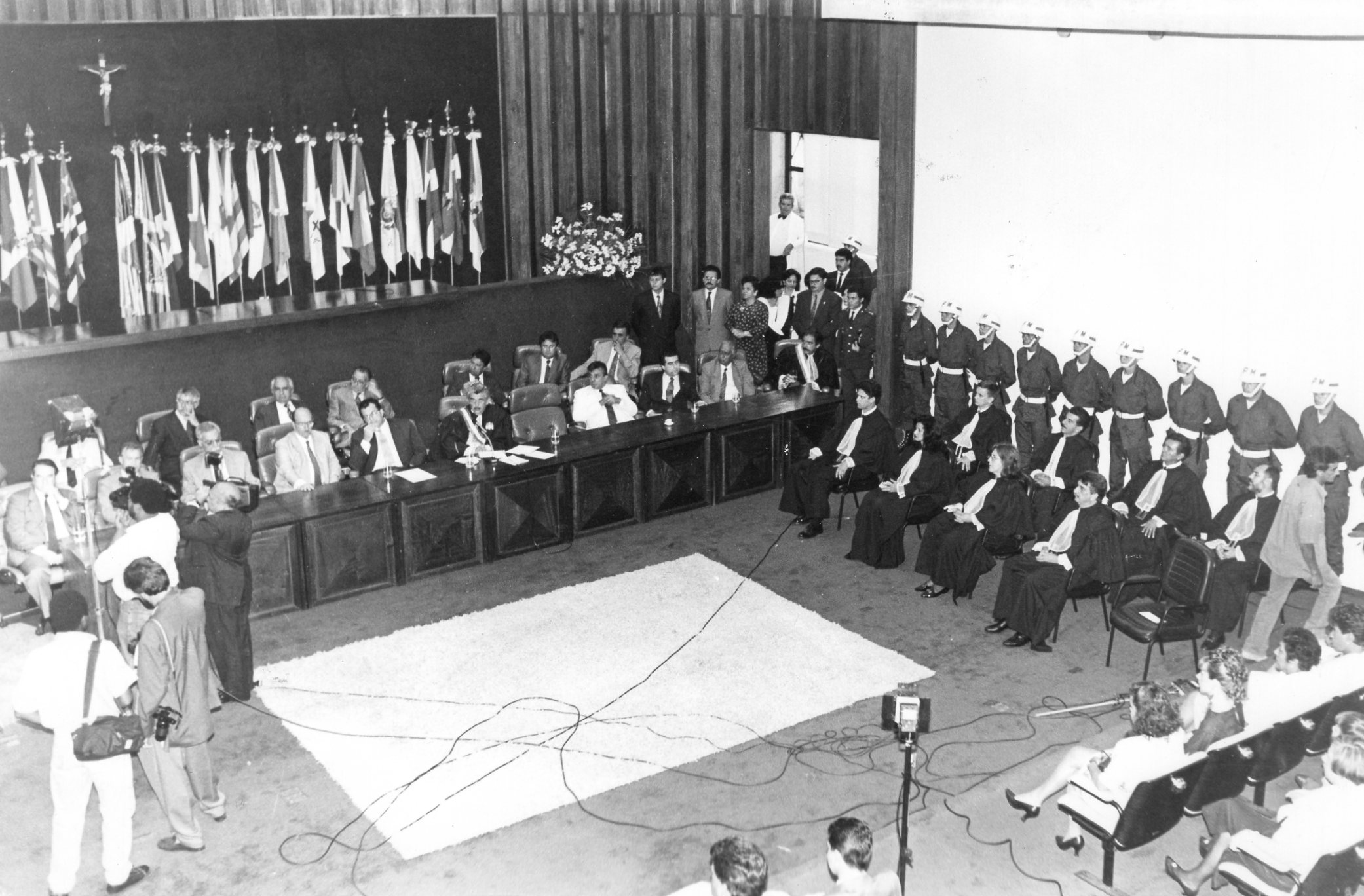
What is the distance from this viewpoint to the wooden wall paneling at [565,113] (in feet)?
48.2

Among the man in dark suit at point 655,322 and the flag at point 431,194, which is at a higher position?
the flag at point 431,194

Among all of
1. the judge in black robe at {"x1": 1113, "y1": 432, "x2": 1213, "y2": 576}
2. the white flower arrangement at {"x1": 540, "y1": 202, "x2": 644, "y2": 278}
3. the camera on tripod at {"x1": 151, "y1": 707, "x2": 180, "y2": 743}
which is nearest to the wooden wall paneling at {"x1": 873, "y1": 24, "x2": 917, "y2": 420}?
the white flower arrangement at {"x1": 540, "y1": 202, "x2": 644, "y2": 278}

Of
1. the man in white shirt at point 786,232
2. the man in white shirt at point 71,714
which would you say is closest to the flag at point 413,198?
the man in white shirt at point 786,232

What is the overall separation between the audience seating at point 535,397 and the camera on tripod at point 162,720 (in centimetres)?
607

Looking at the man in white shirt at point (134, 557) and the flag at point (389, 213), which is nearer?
the man in white shirt at point (134, 557)

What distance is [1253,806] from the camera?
21.8 feet

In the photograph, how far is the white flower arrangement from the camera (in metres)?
14.5

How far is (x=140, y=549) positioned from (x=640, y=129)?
8.84 metres

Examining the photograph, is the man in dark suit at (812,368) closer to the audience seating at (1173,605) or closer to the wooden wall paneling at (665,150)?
the wooden wall paneling at (665,150)

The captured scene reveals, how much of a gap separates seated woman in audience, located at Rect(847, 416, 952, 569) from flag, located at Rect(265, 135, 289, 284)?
6383mm

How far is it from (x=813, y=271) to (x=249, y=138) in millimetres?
5587

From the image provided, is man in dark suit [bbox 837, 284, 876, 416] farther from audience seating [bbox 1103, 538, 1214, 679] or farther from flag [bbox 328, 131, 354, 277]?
flag [bbox 328, 131, 354, 277]

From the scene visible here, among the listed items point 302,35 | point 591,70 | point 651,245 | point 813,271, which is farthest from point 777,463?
point 302,35

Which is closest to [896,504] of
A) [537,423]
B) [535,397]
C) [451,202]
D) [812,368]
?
[812,368]
